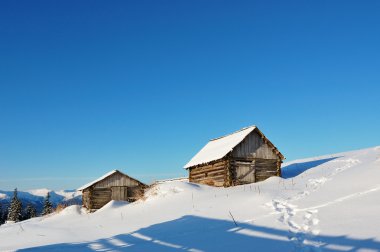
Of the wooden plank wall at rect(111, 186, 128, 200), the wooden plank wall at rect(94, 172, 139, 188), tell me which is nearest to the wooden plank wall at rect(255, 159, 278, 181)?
the wooden plank wall at rect(94, 172, 139, 188)

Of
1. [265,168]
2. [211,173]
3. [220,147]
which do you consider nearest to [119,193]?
[211,173]

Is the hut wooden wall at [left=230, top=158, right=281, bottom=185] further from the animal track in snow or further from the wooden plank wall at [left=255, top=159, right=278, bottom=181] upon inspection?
the animal track in snow

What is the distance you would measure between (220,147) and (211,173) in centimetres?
235

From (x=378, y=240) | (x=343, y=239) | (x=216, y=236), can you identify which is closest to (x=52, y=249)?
(x=216, y=236)

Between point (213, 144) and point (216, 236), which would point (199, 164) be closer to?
point (213, 144)

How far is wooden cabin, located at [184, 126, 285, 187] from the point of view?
81.7 ft

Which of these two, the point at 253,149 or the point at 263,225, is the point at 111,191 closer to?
the point at 253,149

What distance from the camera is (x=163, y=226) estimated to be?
12227mm

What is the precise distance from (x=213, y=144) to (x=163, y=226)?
19.1 metres

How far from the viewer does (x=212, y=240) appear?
8727 millimetres

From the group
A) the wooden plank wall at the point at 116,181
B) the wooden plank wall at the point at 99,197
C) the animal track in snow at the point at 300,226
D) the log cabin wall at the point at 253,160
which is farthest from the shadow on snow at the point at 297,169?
the animal track in snow at the point at 300,226

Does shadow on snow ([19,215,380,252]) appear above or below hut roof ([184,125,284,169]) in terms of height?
below

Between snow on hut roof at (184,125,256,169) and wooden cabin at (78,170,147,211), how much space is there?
7889mm

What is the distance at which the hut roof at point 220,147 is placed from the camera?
25.3m
